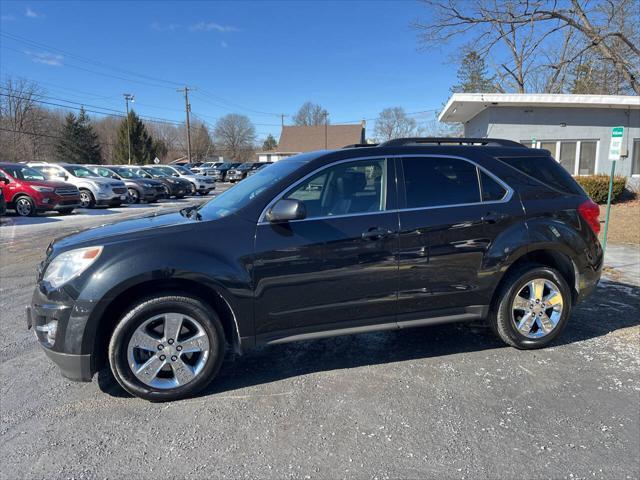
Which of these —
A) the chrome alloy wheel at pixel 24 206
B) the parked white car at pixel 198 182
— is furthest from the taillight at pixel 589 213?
the parked white car at pixel 198 182

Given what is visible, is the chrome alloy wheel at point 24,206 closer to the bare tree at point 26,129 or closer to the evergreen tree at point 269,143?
the bare tree at point 26,129

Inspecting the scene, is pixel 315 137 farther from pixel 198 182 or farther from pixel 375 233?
pixel 375 233

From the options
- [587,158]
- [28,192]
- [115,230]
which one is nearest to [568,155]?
[587,158]

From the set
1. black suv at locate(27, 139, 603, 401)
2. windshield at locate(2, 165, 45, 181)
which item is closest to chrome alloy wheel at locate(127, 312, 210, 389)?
black suv at locate(27, 139, 603, 401)

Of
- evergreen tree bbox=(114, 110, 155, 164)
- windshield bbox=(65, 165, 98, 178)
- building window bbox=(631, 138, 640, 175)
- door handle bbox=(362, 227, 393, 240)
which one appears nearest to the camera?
door handle bbox=(362, 227, 393, 240)

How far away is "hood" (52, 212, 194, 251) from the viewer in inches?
121

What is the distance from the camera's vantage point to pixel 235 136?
91375 millimetres

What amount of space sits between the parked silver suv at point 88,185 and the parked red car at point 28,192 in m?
1.89

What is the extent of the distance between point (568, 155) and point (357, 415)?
17366 millimetres

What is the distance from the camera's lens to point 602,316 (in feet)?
16.0

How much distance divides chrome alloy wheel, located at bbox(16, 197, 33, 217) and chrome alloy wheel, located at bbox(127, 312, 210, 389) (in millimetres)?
13932

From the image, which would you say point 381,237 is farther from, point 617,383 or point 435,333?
point 617,383

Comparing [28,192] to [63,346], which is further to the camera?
[28,192]

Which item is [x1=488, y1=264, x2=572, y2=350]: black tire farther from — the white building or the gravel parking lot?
the white building
